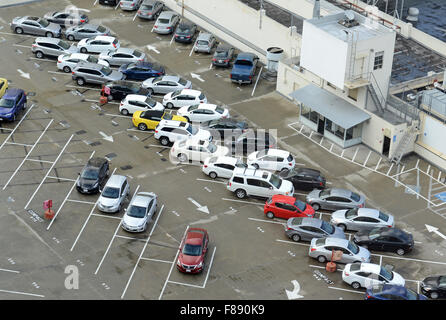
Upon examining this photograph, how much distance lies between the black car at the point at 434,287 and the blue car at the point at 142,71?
101ft

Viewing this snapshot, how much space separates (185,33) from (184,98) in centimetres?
1179

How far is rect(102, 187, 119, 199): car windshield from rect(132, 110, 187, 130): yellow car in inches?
387

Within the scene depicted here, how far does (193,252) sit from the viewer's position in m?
46.3

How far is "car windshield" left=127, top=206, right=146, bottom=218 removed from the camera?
49406 mm

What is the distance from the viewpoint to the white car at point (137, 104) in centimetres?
6162

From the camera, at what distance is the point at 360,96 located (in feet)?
193

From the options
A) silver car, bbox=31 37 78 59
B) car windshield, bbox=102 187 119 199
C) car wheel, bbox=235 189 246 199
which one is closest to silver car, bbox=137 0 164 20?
silver car, bbox=31 37 78 59

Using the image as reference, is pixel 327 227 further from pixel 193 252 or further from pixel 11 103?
pixel 11 103

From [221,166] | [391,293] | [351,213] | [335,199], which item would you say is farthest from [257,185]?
[391,293]

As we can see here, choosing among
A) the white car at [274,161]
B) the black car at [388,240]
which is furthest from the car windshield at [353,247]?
the white car at [274,161]

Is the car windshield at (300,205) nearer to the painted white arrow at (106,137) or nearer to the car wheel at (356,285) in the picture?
the car wheel at (356,285)

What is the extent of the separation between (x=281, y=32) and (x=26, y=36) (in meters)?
23.4

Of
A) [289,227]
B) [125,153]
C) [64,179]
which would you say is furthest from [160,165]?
[289,227]

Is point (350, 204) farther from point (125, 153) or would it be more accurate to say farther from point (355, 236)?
point (125, 153)
